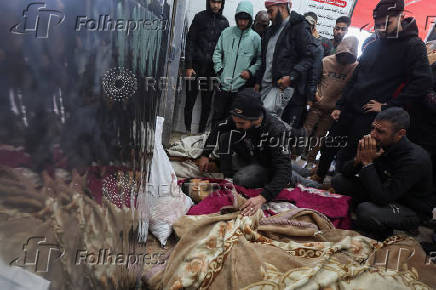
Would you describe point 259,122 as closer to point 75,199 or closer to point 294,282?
point 294,282

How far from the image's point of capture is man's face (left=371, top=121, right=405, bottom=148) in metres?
1.59

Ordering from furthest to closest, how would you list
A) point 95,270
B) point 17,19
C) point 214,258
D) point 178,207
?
point 178,207 < point 214,258 < point 95,270 < point 17,19

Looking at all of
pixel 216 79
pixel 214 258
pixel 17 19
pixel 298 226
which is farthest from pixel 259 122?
pixel 17 19

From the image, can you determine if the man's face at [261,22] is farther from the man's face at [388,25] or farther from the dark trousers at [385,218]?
the dark trousers at [385,218]

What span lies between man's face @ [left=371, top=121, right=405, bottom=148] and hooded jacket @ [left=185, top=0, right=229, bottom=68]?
178cm

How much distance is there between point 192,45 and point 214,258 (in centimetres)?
235

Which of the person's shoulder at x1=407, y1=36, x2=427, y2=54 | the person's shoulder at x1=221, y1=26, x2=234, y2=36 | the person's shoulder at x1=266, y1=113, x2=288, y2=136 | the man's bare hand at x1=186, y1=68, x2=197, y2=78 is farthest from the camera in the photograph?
the man's bare hand at x1=186, y1=68, x2=197, y2=78

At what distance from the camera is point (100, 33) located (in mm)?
417

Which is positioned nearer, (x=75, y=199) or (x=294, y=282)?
(x=75, y=199)

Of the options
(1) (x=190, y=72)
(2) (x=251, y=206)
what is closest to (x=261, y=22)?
(1) (x=190, y=72)

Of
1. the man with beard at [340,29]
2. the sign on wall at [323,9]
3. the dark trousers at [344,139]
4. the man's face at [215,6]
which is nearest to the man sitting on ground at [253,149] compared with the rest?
the dark trousers at [344,139]

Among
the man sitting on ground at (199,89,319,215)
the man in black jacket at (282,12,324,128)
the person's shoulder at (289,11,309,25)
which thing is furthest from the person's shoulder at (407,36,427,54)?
the man sitting on ground at (199,89,319,215)

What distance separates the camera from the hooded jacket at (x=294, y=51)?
219 cm

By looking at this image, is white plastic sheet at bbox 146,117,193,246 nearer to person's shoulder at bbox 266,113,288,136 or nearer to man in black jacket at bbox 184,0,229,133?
person's shoulder at bbox 266,113,288,136
